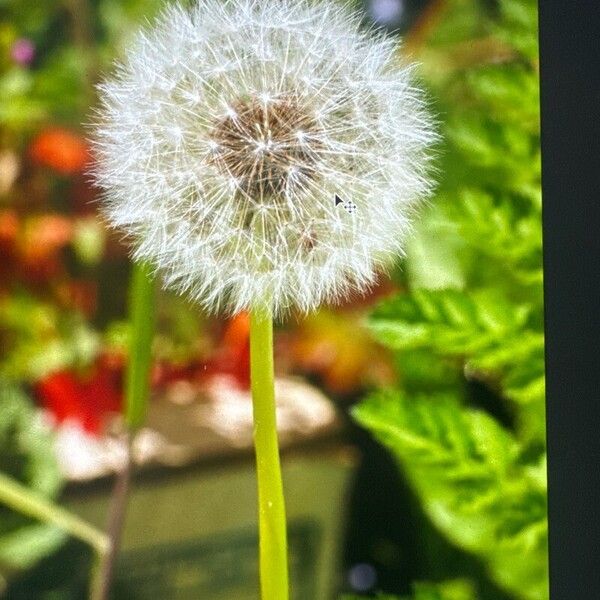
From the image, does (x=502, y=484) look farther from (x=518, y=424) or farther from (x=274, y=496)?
(x=274, y=496)

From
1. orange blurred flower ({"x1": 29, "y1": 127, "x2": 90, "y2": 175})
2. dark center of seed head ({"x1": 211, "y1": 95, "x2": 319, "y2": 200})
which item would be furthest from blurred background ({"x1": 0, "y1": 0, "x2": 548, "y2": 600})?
dark center of seed head ({"x1": 211, "y1": 95, "x2": 319, "y2": 200})

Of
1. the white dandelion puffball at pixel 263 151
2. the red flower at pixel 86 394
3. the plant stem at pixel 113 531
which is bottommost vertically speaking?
the plant stem at pixel 113 531

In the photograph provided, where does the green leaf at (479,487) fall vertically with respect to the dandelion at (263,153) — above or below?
below

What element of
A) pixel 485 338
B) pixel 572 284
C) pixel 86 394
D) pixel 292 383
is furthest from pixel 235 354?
pixel 572 284

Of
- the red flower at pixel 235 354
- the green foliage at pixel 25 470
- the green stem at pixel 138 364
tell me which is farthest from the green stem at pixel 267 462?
the green foliage at pixel 25 470

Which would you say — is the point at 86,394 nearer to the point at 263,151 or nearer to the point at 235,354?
the point at 235,354

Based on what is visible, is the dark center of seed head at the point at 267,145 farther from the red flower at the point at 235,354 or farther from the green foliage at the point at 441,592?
the green foliage at the point at 441,592

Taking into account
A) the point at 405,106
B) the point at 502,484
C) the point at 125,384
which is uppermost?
the point at 405,106

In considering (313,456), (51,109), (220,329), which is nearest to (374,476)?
(313,456)
